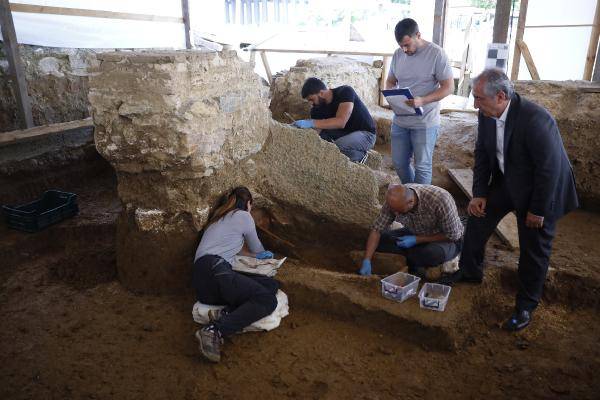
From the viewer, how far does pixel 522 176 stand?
9.42ft

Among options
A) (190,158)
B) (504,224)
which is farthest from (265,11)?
(190,158)

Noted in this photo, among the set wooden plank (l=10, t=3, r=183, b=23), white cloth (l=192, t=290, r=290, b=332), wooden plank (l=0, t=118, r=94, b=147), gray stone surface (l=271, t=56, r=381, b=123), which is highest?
wooden plank (l=10, t=3, r=183, b=23)

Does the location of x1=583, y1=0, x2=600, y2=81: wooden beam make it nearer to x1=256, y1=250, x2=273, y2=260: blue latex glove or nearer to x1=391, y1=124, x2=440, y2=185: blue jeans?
x1=391, y1=124, x2=440, y2=185: blue jeans

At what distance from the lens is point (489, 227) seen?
331 centimetres

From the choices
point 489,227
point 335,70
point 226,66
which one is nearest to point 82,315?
point 226,66

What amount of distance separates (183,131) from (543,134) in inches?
87.6

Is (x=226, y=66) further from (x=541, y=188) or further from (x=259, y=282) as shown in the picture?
(x=541, y=188)

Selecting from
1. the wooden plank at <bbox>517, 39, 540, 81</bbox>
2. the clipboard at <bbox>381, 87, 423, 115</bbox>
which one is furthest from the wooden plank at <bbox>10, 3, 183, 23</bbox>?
the wooden plank at <bbox>517, 39, 540, 81</bbox>

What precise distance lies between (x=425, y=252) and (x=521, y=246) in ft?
2.20

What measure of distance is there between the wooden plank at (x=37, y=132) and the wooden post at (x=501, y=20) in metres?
5.40

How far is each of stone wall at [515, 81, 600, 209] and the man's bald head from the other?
95.9 inches

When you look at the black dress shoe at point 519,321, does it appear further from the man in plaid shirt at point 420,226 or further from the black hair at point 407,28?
the black hair at point 407,28

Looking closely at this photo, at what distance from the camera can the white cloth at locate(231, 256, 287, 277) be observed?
342 cm

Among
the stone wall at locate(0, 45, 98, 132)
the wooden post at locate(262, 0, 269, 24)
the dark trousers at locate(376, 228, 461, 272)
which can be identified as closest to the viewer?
the dark trousers at locate(376, 228, 461, 272)
